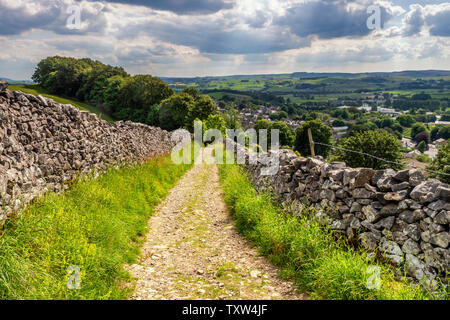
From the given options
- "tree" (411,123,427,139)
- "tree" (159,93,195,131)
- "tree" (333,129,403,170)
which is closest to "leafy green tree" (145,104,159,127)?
"tree" (159,93,195,131)

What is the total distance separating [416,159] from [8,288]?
237 feet

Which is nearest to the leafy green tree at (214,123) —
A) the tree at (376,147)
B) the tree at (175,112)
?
the tree at (175,112)

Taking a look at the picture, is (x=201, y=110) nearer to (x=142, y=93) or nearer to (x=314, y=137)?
(x=142, y=93)

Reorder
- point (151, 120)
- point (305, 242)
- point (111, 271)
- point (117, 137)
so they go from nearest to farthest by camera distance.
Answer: point (111, 271), point (305, 242), point (117, 137), point (151, 120)

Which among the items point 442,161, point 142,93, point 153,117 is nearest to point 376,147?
point 442,161

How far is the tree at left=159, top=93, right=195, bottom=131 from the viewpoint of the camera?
5669cm

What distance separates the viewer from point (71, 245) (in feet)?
15.2

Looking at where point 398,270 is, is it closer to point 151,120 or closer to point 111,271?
point 111,271

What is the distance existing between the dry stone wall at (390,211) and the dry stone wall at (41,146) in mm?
6042

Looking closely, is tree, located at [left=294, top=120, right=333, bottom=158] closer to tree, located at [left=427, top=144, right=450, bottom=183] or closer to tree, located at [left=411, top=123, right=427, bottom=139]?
tree, located at [left=427, top=144, right=450, bottom=183]

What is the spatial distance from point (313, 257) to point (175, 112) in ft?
177

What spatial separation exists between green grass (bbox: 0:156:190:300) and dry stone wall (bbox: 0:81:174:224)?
1.35ft

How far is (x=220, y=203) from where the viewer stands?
10.7 m
